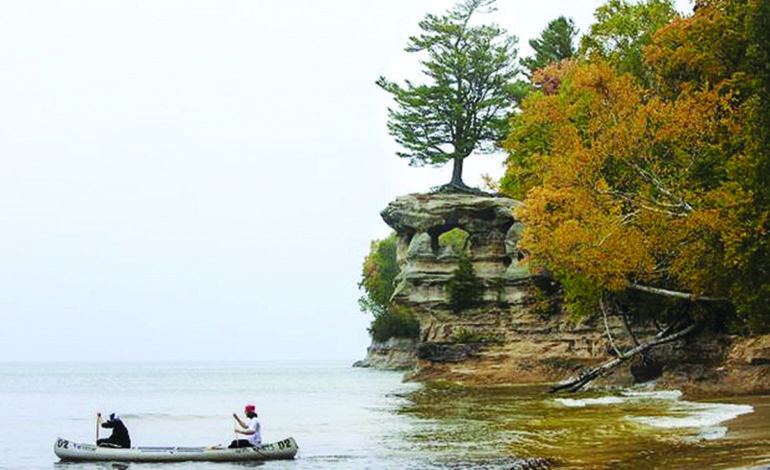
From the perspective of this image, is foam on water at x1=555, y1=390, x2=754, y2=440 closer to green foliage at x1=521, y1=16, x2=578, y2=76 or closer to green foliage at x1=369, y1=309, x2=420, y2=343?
green foliage at x1=521, y1=16, x2=578, y2=76

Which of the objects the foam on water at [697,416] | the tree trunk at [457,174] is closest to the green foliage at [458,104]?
the tree trunk at [457,174]

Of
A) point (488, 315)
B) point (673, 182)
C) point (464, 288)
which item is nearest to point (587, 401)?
point (673, 182)

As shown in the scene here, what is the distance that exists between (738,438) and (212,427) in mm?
25115

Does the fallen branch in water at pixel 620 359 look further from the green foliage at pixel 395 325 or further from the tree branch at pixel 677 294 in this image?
the green foliage at pixel 395 325

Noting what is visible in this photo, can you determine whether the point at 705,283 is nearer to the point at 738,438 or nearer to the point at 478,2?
the point at 738,438

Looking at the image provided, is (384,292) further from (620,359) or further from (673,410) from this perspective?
(673,410)

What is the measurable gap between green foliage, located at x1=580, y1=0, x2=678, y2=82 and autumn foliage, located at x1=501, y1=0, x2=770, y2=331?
27.3 feet

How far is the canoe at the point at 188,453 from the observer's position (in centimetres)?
2678

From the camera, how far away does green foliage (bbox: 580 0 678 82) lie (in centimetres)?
5400

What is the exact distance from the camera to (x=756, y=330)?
121ft

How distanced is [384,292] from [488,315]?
5453 centimetres

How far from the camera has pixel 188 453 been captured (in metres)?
26.8

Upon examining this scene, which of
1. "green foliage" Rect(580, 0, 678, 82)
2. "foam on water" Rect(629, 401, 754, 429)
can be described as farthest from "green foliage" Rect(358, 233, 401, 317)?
"foam on water" Rect(629, 401, 754, 429)

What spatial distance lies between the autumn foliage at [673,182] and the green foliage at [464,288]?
17.0m
